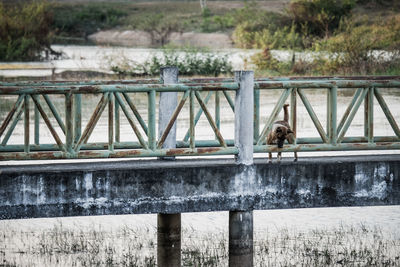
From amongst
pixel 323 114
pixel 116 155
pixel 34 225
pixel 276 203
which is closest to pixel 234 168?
pixel 276 203

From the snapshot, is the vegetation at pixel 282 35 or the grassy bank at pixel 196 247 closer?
the grassy bank at pixel 196 247

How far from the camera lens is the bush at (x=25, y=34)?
41969mm

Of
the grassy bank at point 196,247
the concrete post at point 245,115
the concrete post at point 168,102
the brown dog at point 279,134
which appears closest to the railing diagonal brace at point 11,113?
the concrete post at point 168,102

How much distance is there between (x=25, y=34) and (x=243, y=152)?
34.4 meters

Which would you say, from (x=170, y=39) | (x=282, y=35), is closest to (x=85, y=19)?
(x=170, y=39)

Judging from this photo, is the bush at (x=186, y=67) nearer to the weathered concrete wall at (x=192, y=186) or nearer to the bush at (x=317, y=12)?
the bush at (x=317, y=12)

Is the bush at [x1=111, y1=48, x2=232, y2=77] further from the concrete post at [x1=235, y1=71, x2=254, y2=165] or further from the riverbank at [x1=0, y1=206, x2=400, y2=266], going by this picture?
the concrete post at [x1=235, y1=71, x2=254, y2=165]

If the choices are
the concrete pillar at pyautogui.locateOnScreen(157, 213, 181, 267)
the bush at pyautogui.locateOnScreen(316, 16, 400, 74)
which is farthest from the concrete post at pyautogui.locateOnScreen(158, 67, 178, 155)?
the bush at pyautogui.locateOnScreen(316, 16, 400, 74)

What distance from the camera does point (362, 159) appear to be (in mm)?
10305

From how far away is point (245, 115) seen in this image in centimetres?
984

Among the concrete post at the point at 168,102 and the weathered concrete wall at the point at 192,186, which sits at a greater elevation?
the concrete post at the point at 168,102

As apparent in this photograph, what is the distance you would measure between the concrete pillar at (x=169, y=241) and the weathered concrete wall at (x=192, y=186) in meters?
0.92

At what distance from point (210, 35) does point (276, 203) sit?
51768mm

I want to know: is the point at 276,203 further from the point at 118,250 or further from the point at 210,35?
the point at 210,35
